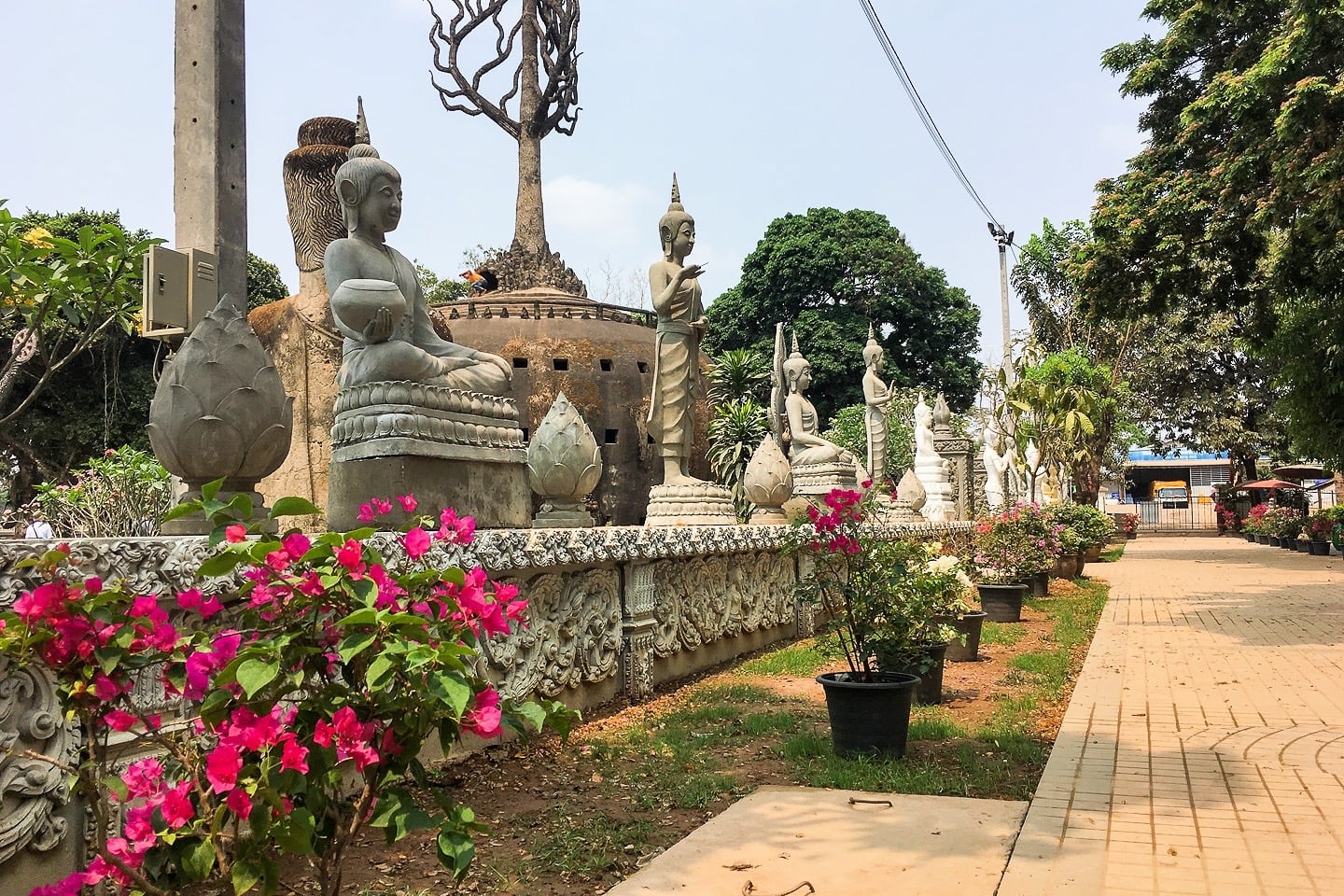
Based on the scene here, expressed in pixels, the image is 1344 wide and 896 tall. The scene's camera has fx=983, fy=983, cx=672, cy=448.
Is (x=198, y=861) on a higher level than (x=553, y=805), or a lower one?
higher

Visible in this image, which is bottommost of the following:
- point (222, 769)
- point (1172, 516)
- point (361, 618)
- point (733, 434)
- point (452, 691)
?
point (1172, 516)

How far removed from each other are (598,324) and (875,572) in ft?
56.5

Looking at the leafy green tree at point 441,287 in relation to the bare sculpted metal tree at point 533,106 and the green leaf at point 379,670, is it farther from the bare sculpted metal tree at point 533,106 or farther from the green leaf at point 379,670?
the green leaf at point 379,670

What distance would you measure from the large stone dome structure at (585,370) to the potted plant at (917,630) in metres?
14.4

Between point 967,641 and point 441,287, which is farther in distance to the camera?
point 441,287

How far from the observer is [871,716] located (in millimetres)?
4992

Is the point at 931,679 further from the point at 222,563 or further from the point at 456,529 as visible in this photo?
the point at 222,563

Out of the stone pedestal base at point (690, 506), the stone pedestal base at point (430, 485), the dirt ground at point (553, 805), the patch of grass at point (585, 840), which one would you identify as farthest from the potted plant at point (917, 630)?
the stone pedestal base at point (690, 506)

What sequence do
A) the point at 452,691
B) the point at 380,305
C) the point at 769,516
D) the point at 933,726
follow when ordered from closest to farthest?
the point at 452,691 < the point at 380,305 < the point at 933,726 < the point at 769,516

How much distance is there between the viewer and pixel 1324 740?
5270mm

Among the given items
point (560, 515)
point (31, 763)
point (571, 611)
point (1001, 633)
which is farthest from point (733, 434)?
point (31, 763)

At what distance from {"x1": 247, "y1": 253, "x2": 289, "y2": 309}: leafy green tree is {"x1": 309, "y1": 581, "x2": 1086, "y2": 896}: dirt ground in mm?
23249

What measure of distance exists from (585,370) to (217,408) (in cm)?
Result: 1776

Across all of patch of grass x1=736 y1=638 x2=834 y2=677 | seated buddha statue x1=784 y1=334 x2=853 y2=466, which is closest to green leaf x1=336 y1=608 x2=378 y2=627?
patch of grass x1=736 y1=638 x2=834 y2=677
